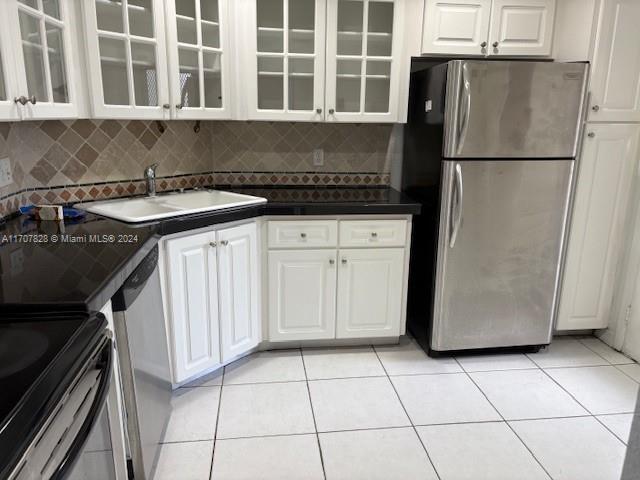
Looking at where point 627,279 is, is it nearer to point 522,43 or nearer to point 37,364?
point 522,43

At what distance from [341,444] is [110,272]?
1190 millimetres

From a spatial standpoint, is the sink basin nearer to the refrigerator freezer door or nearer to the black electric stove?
the black electric stove

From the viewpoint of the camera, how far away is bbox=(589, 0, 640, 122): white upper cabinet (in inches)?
94.7

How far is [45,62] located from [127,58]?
0.43 metres

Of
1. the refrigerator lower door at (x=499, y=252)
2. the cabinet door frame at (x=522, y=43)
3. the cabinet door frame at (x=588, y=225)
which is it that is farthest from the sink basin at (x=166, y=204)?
the cabinet door frame at (x=588, y=225)

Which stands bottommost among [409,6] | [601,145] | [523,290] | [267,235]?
[523,290]

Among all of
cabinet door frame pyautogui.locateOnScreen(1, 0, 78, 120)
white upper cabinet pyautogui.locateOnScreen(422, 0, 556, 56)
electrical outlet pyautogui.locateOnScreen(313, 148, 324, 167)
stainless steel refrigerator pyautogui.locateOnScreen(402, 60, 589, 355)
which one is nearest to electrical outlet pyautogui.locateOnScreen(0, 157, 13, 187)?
cabinet door frame pyautogui.locateOnScreen(1, 0, 78, 120)

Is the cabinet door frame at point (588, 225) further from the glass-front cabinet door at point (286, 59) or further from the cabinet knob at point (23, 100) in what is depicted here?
the cabinet knob at point (23, 100)

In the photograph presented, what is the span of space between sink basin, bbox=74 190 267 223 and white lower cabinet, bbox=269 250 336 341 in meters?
0.38

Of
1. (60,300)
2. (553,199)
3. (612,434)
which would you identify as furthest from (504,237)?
(60,300)

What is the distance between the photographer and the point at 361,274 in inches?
102

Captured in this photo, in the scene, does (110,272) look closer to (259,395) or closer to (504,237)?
(259,395)

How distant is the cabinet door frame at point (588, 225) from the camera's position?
2.56 meters

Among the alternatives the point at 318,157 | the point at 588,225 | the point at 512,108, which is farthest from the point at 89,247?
the point at 588,225
